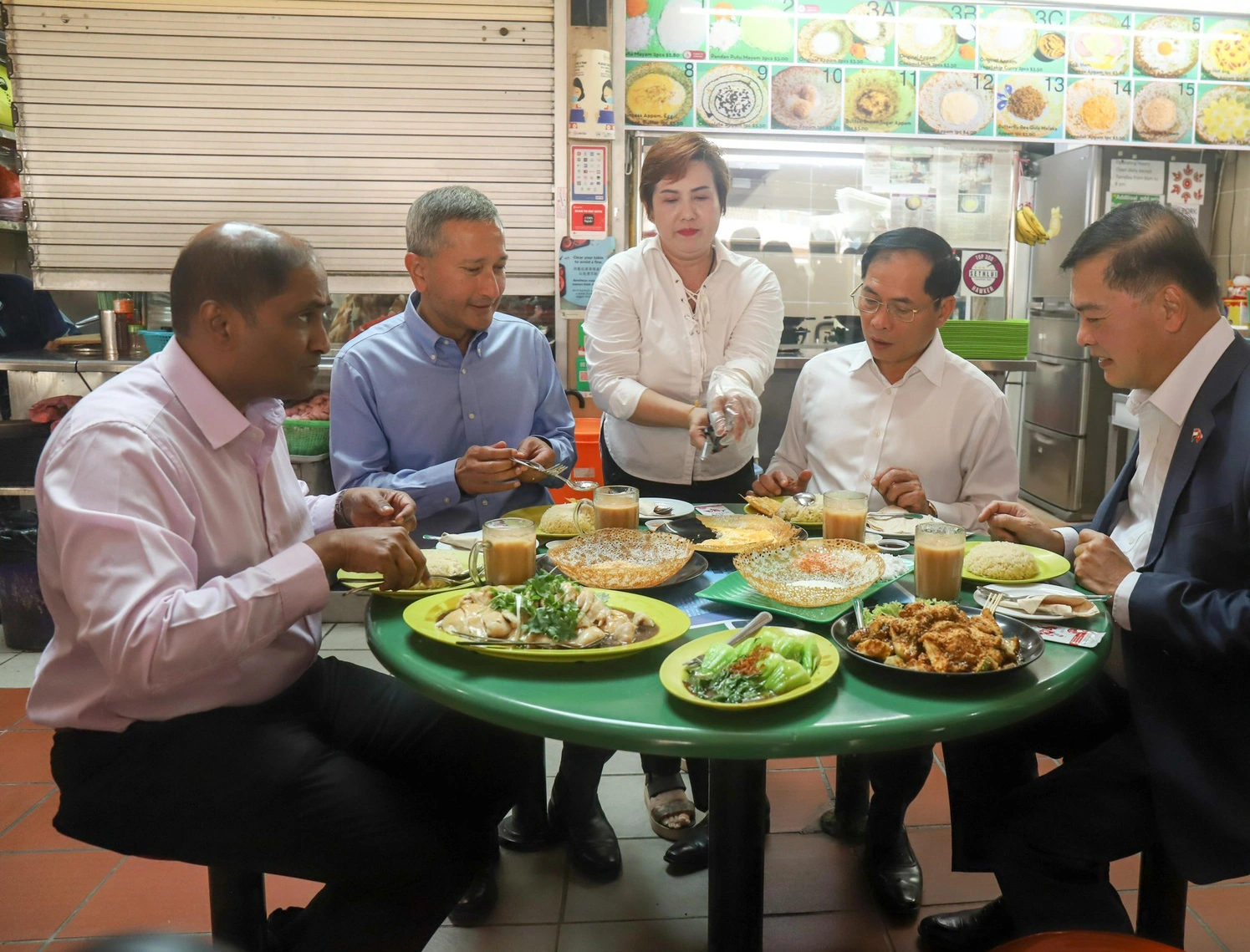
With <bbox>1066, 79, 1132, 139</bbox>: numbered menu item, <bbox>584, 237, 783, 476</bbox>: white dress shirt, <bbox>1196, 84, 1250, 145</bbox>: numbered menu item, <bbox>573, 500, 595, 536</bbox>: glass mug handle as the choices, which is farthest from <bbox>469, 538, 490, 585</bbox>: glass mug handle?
<bbox>1196, 84, 1250, 145</bbox>: numbered menu item

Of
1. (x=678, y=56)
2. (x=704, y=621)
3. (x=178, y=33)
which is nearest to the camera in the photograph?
(x=704, y=621)

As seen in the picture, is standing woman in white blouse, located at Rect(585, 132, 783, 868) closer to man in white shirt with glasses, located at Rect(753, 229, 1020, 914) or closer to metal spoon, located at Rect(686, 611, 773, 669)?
man in white shirt with glasses, located at Rect(753, 229, 1020, 914)

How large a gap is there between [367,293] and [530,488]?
328cm

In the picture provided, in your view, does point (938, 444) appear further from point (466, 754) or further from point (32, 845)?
point (32, 845)

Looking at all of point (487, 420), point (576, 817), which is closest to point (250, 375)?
point (487, 420)

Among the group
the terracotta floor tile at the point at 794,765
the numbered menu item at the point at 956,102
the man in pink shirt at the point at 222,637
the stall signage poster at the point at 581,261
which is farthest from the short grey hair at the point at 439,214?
the numbered menu item at the point at 956,102

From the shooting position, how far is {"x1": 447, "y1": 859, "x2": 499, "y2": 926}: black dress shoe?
96.2 inches

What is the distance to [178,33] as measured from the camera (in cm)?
534

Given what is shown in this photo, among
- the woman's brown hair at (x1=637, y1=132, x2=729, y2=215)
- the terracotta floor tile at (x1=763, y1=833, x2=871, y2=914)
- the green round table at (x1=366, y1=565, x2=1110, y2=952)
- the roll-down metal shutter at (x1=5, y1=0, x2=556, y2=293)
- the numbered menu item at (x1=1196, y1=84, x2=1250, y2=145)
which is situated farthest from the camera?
the numbered menu item at (x1=1196, y1=84, x2=1250, y2=145)

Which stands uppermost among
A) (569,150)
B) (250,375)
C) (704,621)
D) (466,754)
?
(569,150)

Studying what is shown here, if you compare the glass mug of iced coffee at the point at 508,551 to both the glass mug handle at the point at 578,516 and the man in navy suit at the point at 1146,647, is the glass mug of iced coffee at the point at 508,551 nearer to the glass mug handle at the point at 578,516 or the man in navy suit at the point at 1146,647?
the glass mug handle at the point at 578,516

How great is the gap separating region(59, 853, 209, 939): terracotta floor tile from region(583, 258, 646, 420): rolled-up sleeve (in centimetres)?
183

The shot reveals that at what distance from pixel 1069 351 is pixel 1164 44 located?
2007 mm

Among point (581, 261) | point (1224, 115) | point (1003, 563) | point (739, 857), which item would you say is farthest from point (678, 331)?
point (1224, 115)
